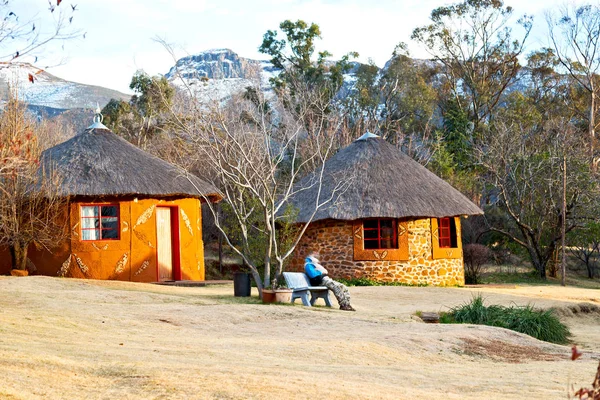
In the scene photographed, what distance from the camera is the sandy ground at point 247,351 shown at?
6707 mm

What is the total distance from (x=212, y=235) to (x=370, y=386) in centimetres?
2424

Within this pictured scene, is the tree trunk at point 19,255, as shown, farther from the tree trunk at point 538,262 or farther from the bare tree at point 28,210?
the tree trunk at point 538,262

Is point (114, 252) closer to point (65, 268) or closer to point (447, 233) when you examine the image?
point (65, 268)

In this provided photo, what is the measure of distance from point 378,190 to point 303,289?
751 centimetres

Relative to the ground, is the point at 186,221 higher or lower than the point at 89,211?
lower

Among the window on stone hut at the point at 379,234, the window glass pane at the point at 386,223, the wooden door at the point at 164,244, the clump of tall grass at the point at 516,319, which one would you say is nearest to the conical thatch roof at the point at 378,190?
the window on stone hut at the point at 379,234

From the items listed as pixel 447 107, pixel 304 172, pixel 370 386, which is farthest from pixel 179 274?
pixel 447 107

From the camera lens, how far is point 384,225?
863 inches

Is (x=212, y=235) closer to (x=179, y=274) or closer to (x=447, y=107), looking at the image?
(x=179, y=274)

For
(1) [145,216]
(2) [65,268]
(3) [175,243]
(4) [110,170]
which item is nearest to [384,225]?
(3) [175,243]

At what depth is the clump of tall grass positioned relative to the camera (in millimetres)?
13438

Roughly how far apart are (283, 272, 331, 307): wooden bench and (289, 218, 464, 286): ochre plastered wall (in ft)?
21.1

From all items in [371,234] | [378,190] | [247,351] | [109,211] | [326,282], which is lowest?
[247,351]

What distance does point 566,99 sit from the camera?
43.4 m
